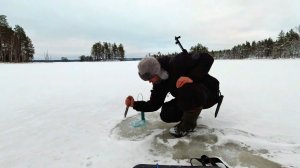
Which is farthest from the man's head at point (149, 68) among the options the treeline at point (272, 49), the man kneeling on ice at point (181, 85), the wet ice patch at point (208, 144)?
the treeline at point (272, 49)

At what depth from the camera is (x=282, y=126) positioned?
10.7 ft

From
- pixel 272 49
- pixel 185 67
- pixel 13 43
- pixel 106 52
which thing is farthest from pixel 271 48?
pixel 185 67

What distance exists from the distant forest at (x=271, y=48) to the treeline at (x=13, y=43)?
4068cm

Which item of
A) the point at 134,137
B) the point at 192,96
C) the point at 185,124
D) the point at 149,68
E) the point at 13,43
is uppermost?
the point at 13,43

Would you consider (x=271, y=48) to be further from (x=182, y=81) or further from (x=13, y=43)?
(x=182, y=81)

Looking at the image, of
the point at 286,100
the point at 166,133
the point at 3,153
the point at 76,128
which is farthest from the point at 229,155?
the point at 286,100

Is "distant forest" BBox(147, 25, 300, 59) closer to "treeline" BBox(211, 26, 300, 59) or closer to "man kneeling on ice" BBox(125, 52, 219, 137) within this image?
"treeline" BBox(211, 26, 300, 59)

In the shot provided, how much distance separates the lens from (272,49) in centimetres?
8331

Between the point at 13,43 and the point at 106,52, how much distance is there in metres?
43.9

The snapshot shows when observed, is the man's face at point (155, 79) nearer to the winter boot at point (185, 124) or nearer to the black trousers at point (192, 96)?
the black trousers at point (192, 96)

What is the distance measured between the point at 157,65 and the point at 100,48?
97.5 metres

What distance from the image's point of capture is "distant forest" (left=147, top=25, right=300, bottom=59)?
6810 cm

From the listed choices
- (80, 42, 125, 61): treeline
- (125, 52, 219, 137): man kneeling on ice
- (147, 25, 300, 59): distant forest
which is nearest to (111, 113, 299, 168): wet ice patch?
(125, 52, 219, 137): man kneeling on ice

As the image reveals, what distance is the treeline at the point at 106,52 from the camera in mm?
96938
